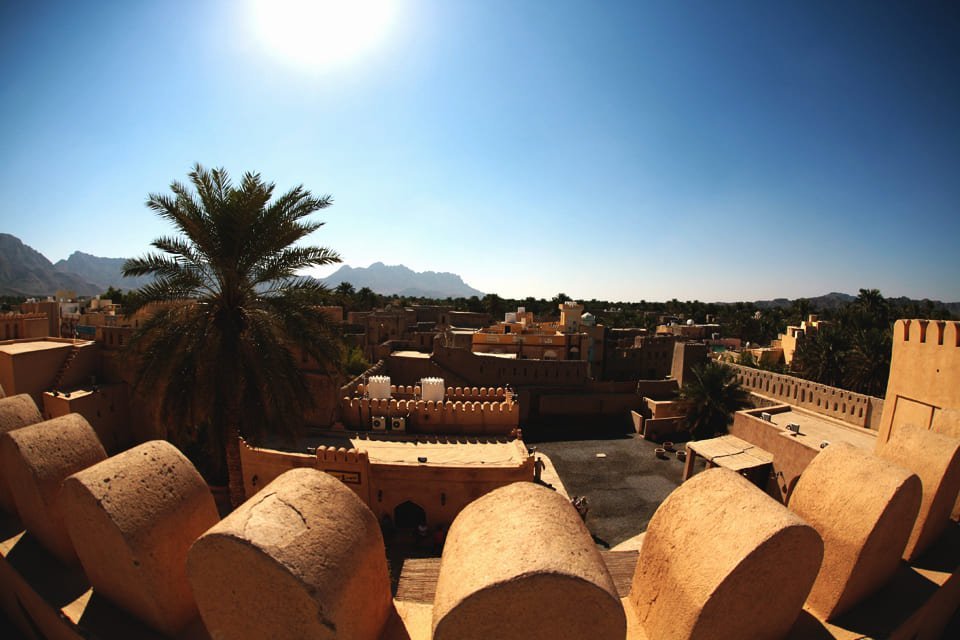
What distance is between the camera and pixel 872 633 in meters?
4.41

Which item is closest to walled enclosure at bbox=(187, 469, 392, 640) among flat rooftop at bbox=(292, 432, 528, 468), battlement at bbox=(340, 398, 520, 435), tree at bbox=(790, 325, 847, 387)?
flat rooftop at bbox=(292, 432, 528, 468)

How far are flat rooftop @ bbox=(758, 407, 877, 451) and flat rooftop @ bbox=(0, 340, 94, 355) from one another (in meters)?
22.5

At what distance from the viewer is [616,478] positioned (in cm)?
1490

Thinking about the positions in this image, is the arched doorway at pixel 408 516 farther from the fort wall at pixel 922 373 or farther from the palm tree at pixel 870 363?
the palm tree at pixel 870 363

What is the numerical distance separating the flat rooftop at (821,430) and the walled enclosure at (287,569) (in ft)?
41.6

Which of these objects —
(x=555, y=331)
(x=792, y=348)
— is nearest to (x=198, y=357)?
(x=555, y=331)

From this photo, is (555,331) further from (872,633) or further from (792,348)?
(872,633)

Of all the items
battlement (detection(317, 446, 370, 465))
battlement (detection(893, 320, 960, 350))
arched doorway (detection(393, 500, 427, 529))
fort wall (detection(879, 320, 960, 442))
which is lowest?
arched doorway (detection(393, 500, 427, 529))

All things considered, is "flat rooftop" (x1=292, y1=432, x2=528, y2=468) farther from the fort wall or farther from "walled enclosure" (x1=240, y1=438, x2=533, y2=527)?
the fort wall

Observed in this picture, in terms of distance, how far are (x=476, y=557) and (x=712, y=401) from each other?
1792 centimetres

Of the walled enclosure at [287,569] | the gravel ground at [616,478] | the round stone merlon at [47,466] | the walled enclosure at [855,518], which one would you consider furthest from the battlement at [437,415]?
the walled enclosure at [287,569]

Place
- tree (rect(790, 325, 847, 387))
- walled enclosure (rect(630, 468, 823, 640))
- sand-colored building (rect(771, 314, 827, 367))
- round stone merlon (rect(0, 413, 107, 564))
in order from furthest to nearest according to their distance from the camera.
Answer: sand-colored building (rect(771, 314, 827, 367)) < tree (rect(790, 325, 847, 387)) < round stone merlon (rect(0, 413, 107, 564)) < walled enclosure (rect(630, 468, 823, 640))

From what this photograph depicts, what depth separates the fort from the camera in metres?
2.98

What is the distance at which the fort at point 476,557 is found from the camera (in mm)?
2980
